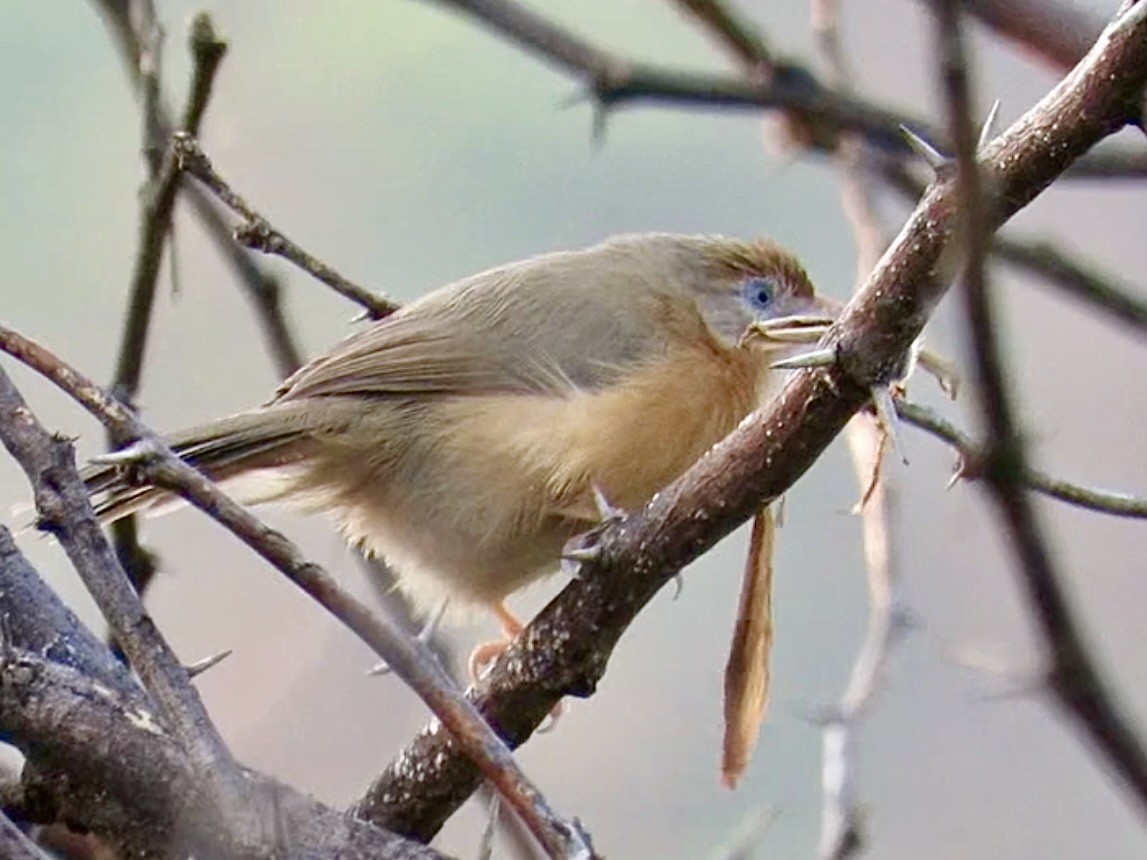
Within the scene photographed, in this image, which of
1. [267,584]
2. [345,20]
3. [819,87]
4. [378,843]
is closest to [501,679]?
[378,843]

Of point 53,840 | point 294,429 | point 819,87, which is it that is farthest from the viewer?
point 294,429

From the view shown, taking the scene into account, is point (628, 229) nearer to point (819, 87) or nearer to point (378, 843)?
point (819, 87)

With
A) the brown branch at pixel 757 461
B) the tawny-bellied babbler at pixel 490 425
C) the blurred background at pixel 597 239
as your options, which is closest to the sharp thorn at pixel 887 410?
the brown branch at pixel 757 461

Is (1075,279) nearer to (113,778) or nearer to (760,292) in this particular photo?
(113,778)

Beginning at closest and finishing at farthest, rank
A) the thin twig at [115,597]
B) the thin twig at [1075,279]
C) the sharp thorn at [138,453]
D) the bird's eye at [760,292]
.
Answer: the thin twig at [115,597] → the sharp thorn at [138,453] → the thin twig at [1075,279] → the bird's eye at [760,292]

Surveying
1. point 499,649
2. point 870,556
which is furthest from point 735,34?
point 499,649

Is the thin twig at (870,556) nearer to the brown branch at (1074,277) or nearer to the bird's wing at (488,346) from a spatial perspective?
the brown branch at (1074,277)

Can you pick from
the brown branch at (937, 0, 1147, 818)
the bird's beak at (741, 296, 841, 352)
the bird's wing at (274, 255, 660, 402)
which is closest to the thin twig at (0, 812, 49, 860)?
the brown branch at (937, 0, 1147, 818)
